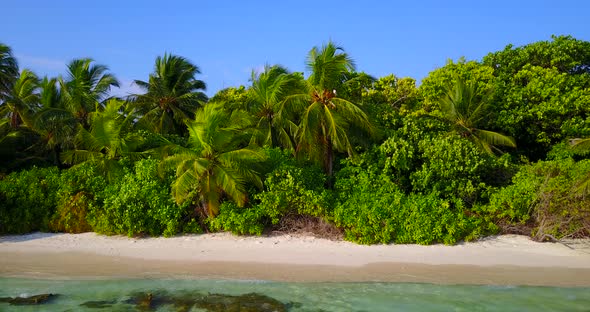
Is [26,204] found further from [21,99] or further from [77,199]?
[21,99]

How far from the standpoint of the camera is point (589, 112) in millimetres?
20812

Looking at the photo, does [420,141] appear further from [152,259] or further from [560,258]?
[152,259]

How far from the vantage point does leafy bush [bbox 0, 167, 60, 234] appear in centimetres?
1471

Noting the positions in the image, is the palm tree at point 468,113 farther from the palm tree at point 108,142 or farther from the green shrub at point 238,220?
the palm tree at point 108,142

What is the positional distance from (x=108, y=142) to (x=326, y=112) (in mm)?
7359

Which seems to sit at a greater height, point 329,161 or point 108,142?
point 108,142

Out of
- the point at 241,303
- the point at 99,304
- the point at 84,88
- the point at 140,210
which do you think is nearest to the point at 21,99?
the point at 84,88

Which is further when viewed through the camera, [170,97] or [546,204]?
[170,97]

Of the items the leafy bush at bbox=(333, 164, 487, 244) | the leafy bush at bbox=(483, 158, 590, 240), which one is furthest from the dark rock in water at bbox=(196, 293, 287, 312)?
the leafy bush at bbox=(483, 158, 590, 240)

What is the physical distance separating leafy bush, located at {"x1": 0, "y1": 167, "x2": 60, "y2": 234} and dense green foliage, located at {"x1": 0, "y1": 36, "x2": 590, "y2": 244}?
0.13ft

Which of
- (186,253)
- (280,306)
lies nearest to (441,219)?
(280,306)

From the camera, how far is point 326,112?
48.8 ft

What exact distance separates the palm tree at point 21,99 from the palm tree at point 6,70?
0.69ft

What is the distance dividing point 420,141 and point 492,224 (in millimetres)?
3796
